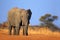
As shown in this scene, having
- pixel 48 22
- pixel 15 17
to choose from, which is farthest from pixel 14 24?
pixel 48 22

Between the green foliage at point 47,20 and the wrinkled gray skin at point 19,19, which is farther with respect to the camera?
the green foliage at point 47,20

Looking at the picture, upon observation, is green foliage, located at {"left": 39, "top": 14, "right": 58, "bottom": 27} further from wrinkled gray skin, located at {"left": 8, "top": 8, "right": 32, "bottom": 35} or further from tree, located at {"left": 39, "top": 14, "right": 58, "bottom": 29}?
wrinkled gray skin, located at {"left": 8, "top": 8, "right": 32, "bottom": 35}

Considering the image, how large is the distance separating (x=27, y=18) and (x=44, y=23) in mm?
28806

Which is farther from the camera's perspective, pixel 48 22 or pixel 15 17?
pixel 48 22

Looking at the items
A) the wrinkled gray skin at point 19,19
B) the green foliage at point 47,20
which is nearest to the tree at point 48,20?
the green foliage at point 47,20

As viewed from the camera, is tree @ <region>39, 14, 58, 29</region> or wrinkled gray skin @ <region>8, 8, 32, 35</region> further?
tree @ <region>39, 14, 58, 29</region>

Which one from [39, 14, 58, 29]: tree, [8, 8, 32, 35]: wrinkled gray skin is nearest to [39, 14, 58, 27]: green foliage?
[39, 14, 58, 29]: tree

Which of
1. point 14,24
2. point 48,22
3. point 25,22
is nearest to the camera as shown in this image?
point 25,22

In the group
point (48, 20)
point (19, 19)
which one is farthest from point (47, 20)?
point (19, 19)

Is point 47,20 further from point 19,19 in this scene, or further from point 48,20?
point 19,19

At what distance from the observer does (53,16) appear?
177 ft

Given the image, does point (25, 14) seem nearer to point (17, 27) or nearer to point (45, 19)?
point (17, 27)

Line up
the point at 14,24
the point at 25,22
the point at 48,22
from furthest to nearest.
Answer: the point at 48,22
the point at 14,24
the point at 25,22

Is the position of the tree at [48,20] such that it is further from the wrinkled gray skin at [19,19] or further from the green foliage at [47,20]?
the wrinkled gray skin at [19,19]
